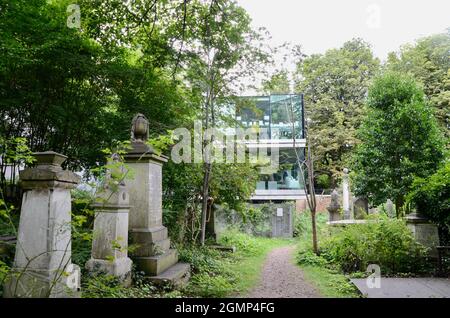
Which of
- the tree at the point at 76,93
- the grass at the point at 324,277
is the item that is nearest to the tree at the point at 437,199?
the grass at the point at 324,277

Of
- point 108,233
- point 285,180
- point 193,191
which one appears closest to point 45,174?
point 108,233

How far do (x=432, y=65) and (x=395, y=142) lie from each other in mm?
13858

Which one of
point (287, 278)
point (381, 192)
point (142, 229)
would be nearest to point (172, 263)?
point (142, 229)

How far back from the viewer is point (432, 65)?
23.1m

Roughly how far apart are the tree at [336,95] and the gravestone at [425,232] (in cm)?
1741

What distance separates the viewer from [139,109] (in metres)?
9.72

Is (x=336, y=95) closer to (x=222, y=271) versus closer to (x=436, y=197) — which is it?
(x=436, y=197)

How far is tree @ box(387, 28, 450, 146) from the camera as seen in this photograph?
71.1ft

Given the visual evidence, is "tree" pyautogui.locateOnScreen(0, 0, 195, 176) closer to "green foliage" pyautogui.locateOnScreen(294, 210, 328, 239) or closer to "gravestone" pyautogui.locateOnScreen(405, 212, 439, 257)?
"gravestone" pyautogui.locateOnScreen(405, 212, 439, 257)

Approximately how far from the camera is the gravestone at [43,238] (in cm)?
348

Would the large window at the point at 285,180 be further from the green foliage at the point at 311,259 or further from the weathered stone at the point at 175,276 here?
the weathered stone at the point at 175,276

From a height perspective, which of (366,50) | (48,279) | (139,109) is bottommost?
(48,279)

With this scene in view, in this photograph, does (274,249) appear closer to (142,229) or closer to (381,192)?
(381,192)
